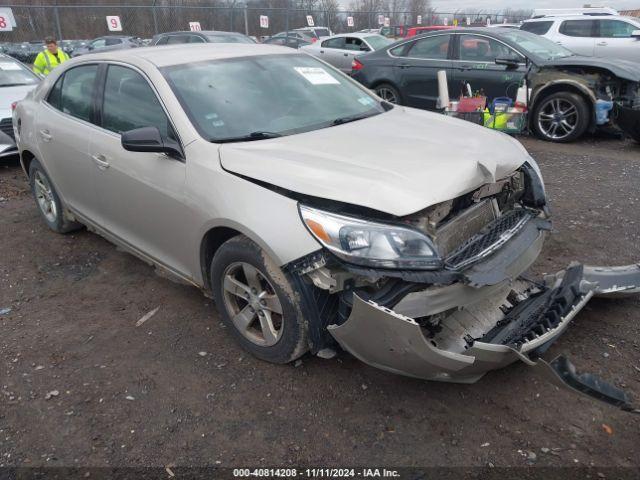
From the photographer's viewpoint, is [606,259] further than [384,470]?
Yes

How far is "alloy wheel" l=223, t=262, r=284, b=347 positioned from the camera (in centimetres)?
277

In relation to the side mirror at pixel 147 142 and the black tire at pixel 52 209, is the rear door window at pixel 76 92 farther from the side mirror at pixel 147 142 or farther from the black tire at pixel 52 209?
the side mirror at pixel 147 142

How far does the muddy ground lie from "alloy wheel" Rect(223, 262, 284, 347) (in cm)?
20

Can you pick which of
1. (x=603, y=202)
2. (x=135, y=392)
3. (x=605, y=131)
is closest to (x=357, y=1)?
(x=605, y=131)

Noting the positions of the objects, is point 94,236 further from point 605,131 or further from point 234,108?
point 605,131

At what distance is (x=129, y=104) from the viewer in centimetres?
346

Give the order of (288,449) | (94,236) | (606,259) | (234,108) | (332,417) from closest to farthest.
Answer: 1. (288,449)
2. (332,417)
3. (234,108)
4. (606,259)
5. (94,236)

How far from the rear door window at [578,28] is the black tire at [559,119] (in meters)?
6.21

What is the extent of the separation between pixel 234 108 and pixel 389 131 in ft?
3.17

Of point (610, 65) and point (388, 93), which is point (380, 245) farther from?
point (388, 93)

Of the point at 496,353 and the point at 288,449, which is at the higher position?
the point at 496,353

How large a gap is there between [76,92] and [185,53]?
1142 mm

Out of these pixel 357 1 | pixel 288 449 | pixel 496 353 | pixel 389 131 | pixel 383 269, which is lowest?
pixel 288 449

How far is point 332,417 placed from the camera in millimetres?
2623
